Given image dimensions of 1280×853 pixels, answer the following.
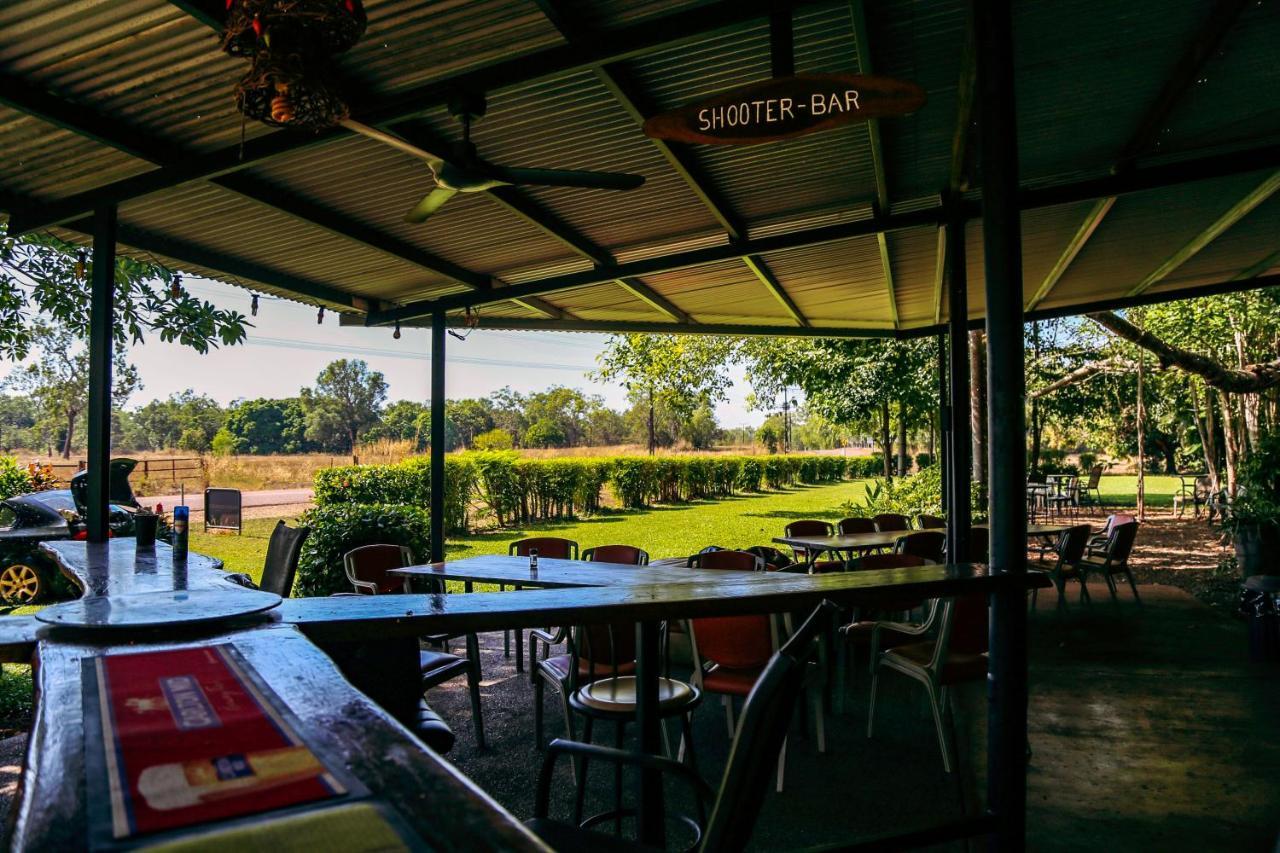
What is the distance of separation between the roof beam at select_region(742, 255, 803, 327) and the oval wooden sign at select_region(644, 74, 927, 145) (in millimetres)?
3192

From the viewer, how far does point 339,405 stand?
4328 centimetres

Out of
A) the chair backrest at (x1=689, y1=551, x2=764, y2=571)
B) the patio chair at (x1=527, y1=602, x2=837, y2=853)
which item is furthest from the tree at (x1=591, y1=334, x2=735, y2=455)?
the patio chair at (x1=527, y1=602, x2=837, y2=853)

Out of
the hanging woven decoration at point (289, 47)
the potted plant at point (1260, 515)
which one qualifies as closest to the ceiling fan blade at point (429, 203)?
the hanging woven decoration at point (289, 47)

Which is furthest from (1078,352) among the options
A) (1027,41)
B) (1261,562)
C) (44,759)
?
(44,759)

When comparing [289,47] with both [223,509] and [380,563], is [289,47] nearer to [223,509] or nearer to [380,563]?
[380,563]

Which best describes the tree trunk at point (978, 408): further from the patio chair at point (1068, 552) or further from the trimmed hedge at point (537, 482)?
the trimmed hedge at point (537, 482)

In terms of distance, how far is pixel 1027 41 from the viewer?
11.0 ft

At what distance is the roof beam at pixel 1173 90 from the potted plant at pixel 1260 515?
312 centimetres

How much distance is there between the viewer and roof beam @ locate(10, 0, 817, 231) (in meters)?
2.80

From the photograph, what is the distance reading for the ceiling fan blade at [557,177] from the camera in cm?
357

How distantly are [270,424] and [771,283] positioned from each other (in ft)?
130

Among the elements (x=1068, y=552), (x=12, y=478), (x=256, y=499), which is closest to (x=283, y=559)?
(x=1068, y=552)

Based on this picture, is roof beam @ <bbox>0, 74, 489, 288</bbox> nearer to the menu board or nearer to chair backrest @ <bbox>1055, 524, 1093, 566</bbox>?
the menu board

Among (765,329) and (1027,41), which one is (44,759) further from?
(765,329)
